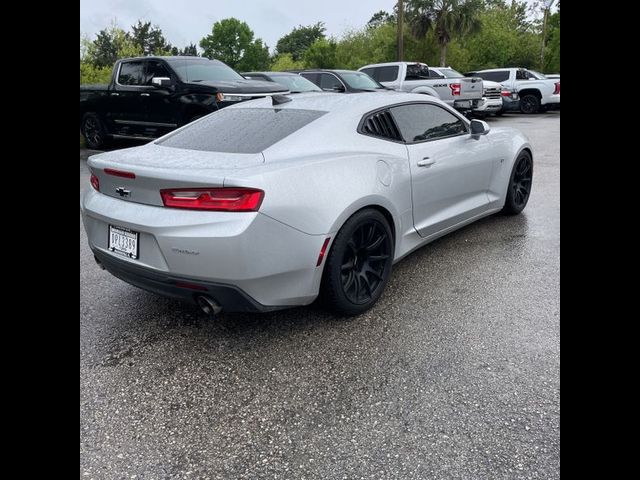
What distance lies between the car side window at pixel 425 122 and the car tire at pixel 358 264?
853 mm

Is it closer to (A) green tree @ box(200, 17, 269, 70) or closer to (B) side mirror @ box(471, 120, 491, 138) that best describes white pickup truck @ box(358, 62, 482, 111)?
(B) side mirror @ box(471, 120, 491, 138)

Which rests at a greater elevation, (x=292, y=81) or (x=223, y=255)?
(x=292, y=81)

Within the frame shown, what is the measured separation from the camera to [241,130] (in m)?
3.71

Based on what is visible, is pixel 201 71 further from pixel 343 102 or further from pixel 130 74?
pixel 343 102

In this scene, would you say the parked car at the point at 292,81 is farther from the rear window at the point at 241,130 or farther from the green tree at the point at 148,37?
the green tree at the point at 148,37

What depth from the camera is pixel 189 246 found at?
283cm

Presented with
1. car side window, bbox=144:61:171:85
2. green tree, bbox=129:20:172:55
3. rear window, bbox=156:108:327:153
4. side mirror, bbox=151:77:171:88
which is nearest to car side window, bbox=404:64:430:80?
car side window, bbox=144:61:171:85

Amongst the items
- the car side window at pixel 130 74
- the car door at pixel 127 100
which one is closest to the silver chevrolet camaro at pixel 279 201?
the car door at pixel 127 100

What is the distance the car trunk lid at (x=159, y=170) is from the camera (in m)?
2.92

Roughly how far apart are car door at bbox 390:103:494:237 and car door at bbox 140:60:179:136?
20.4 feet

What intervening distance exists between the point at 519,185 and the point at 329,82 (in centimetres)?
913

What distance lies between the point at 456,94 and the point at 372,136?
13121 mm

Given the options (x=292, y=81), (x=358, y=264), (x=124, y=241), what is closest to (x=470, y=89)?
(x=292, y=81)
